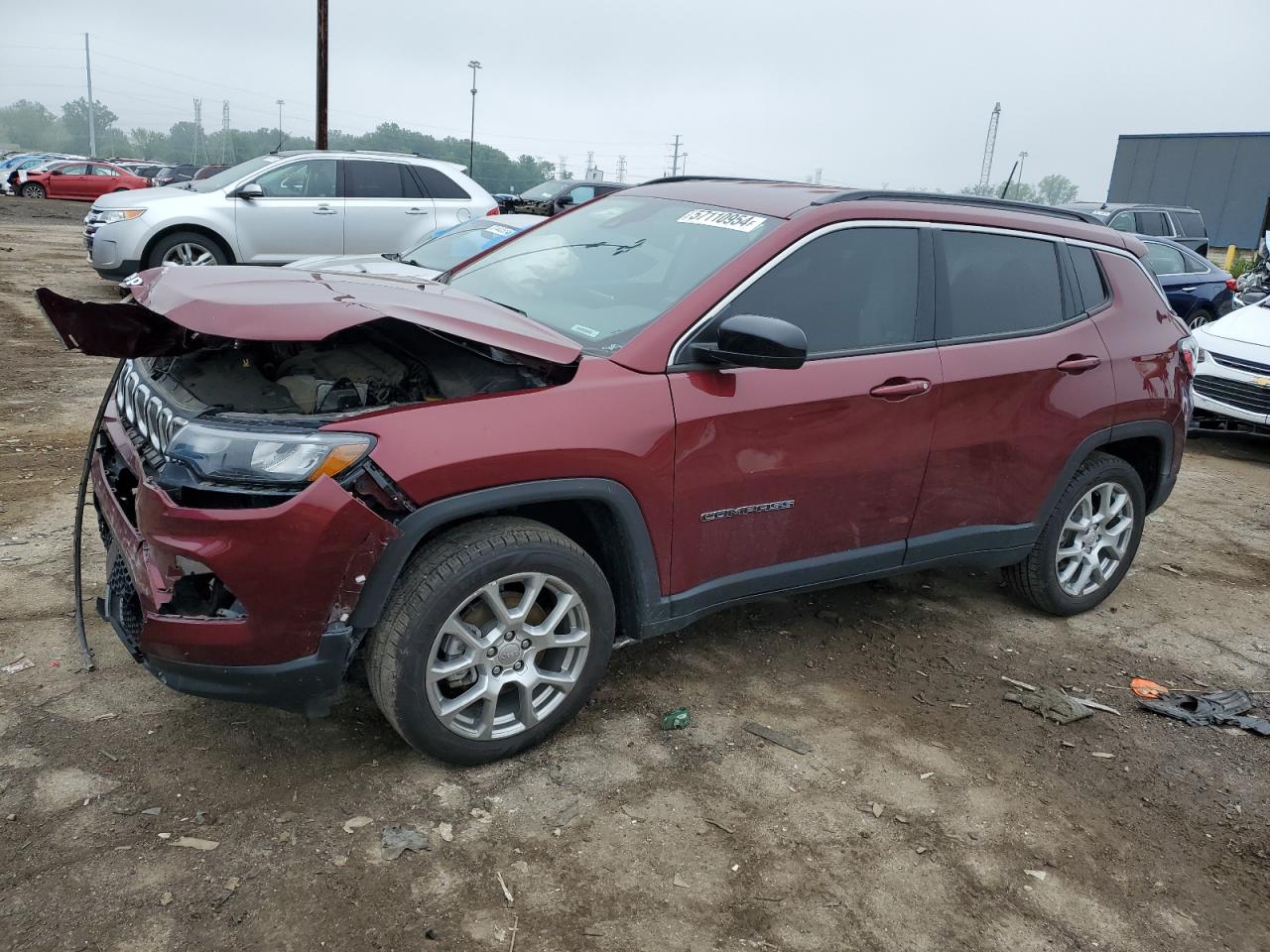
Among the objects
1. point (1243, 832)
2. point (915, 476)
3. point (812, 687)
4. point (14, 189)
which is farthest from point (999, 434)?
point (14, 189)

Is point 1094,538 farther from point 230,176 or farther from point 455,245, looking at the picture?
point 230,176

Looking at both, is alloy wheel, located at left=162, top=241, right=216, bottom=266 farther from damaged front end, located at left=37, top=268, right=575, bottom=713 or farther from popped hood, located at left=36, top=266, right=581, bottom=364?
damaged front end, located at left=37, top=268, right=575, bottom=713

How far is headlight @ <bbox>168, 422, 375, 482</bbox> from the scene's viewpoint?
257 cm

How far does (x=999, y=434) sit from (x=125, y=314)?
10.4ft

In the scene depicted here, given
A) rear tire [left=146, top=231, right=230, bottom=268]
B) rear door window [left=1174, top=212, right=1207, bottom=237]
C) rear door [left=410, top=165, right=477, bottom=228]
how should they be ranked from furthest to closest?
rear door window [left=1174, top=212, right=1207, bottom=237] < rear door [left=410, top=165, right=477, bottom=228] < rear tire [left=146, top=231, right=230, bottom=268]

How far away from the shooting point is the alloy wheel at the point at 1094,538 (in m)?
4.48

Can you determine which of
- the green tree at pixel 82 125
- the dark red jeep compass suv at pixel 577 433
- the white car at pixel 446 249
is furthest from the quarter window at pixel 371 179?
the green tree at pixel 82 125

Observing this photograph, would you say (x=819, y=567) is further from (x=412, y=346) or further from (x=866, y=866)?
(x=412, y=346)

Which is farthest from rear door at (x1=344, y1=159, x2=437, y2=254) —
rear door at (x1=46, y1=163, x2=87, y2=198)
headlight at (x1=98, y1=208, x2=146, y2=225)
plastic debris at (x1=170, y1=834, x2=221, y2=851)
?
rear door at (x1=46, y1=163, x2=87, y2=198)

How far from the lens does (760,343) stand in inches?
119

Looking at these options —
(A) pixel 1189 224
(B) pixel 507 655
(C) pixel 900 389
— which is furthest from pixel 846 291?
(A) pixel 1189 224

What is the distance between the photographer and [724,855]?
110 inches

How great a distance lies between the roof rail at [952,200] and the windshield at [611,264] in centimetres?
40

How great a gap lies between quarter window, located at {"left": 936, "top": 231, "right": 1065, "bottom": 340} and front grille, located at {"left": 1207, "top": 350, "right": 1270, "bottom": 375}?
521 centimetres
